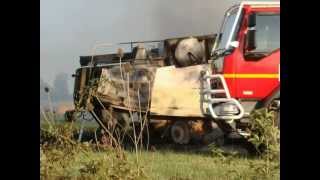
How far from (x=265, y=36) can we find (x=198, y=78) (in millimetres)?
965

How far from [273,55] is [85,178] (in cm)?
294

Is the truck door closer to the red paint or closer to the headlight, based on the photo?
the red paint

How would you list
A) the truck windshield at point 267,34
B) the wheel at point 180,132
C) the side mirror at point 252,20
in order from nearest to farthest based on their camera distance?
the truck windshield at point 267,34 → the side mirror at point 252,20 → the wheel at point 180,132

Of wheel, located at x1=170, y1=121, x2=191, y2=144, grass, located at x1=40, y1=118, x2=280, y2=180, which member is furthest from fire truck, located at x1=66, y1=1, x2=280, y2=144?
grass, located at x1=40, y1=118, x2=280, y2=180

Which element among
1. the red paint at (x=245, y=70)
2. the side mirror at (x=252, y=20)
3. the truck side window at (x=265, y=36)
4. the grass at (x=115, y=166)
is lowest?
the grass at (x=115, y=166)

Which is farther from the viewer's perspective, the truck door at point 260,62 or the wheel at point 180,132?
the wheel at point 180,132

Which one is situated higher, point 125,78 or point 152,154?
point 125,78

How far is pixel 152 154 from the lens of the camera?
6395 millimetres

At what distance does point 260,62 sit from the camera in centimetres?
708

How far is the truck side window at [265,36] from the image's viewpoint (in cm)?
692

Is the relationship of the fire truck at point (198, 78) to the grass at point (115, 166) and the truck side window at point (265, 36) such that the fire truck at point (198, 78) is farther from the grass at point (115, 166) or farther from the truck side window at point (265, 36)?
the grass at point (115, 166)

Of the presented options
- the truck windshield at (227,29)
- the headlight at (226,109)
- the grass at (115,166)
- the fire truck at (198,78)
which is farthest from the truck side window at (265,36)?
the grass at (115,166)
